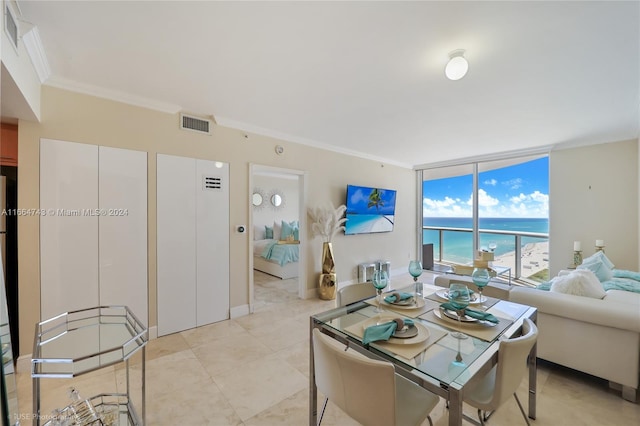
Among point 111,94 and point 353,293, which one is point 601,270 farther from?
point 111,94

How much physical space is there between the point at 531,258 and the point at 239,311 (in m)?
5.40

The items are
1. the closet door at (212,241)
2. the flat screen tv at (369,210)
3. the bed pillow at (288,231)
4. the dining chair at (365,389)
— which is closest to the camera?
the dining chair at (365,389)

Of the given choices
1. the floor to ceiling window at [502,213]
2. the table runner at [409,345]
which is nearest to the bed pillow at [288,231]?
the floor to ceiling window at [502,213]

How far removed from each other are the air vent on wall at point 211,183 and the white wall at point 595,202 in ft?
17.2

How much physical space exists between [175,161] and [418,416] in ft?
10.1

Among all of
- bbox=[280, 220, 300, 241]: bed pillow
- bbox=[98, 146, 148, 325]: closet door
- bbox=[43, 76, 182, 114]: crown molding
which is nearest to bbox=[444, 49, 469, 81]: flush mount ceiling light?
bbox=[43, 76, 182, 114]: crown molding

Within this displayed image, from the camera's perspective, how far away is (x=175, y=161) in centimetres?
283

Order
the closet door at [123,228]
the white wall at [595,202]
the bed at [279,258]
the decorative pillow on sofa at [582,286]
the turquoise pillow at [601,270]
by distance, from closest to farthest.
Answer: the decorative pillow on sofa at [582,286]
the closet door at [123,228]
the turquoise pillow at [601,270]
the white wall at [595,202]
the bed at [279,258]

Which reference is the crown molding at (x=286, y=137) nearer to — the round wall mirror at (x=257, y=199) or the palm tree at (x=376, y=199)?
the palm tree at (x=376, y=199)

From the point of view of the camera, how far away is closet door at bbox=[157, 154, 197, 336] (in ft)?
9.02

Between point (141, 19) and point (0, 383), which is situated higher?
point (141, 19)

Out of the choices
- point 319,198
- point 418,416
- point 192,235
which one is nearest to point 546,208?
point 319,198

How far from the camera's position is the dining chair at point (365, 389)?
3.16ft

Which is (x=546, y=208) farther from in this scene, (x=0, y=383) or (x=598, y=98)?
(x=0, y=383)
